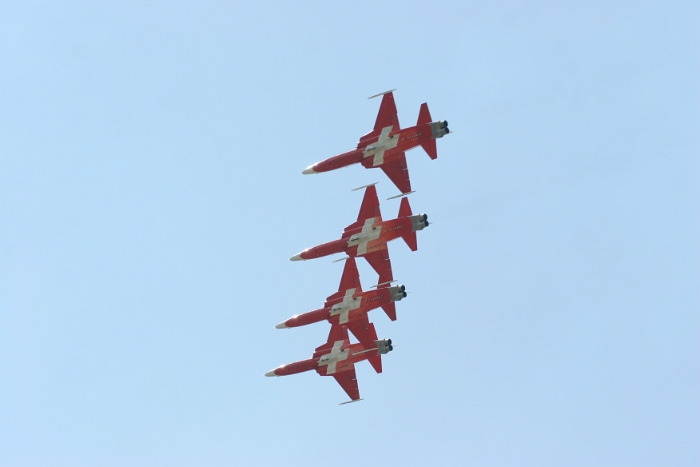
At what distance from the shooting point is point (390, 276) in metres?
131

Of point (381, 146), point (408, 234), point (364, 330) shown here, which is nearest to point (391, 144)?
point (381, 146)

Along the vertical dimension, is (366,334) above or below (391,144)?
below

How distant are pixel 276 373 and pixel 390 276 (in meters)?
15.3

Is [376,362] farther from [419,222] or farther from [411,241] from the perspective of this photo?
[419,222]

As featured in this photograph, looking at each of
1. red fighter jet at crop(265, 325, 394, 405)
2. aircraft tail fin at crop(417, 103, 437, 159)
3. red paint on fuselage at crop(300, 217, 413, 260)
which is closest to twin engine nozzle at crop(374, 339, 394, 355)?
red fighter jet at crop(265, 325, 394, 405)

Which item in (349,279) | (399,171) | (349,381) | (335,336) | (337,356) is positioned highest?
(399,171)

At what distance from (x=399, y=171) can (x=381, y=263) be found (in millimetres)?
9912

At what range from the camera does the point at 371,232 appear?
12825cm

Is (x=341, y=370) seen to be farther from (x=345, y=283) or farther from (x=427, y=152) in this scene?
(x=427, y=152)

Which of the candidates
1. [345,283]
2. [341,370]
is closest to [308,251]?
[345,283]

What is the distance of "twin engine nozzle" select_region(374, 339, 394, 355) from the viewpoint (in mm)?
132750

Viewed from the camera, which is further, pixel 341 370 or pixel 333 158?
pixel 341 370

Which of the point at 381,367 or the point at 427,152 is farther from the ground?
the point at 427,152

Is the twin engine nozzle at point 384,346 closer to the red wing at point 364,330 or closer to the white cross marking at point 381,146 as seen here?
the red wing at point 364,330
